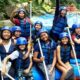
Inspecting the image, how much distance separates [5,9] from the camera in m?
12.5

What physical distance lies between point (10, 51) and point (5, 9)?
5501 millimetres

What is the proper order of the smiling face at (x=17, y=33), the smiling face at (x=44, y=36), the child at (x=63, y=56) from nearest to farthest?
the smiling face at (x=44, y=36) → the child at (x=63, y=56) → the smiling face at (x=17, y=33)

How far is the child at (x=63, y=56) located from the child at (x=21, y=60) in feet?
1.89

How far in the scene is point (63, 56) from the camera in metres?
7.66

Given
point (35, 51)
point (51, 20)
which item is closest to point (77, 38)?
point (35, 51)

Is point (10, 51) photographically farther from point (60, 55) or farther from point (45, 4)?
point (45, 4)

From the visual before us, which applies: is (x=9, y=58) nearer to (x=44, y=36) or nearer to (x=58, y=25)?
(x=44, y=36)

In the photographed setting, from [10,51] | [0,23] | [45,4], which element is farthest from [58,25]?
[45,4]

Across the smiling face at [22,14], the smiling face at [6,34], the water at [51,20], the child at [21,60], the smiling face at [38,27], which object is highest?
the smiling face at [22,14]

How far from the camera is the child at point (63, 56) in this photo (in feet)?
24.9

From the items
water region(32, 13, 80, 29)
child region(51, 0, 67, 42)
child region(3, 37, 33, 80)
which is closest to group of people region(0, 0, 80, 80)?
child region(3, 37, 33, 80)

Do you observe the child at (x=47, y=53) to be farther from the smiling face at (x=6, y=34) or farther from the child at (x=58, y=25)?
the child at (x=58, y=25)

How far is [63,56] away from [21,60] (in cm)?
88

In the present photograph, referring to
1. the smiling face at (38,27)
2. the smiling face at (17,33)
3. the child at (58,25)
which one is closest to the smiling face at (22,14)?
the smiling face at (38,27)
